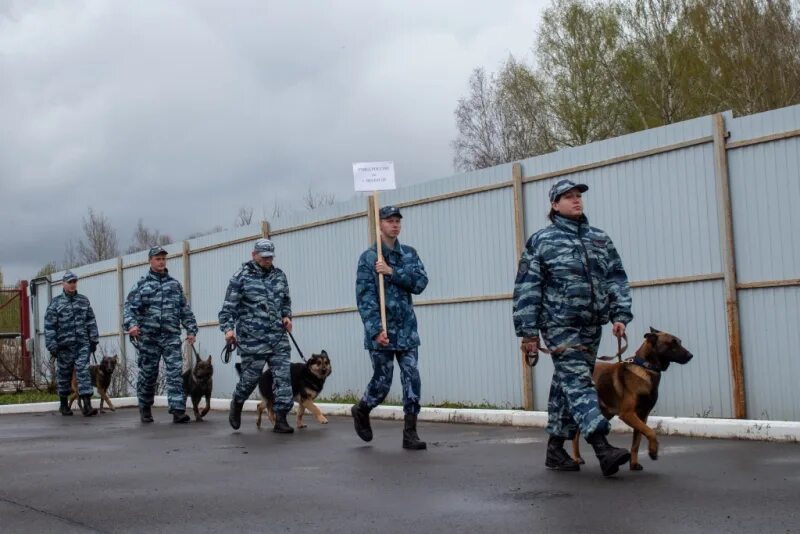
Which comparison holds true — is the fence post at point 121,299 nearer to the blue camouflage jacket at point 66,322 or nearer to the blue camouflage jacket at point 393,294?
the blue camouflage jacket at point 66,322

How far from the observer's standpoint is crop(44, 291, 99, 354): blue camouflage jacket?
1667cm

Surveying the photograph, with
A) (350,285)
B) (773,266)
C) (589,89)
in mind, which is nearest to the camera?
(773,266)

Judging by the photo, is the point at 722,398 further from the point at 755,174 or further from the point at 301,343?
the point at 301,343

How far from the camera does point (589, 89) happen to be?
42.7 m

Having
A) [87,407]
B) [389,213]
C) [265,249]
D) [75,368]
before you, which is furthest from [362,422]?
[75,368]

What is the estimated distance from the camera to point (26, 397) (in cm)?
2169

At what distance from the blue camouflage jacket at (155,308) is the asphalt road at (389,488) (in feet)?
10.8

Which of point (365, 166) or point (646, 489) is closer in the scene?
point (646, 489)

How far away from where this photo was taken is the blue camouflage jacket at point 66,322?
16.7m

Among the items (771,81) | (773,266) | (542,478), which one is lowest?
(542,478)

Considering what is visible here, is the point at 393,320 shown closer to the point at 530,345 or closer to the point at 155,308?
the point at 530,345

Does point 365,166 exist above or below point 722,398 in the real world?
above

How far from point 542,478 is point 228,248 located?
42.3 feet

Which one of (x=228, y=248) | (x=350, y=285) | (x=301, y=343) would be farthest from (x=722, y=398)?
(x=228, y=248)
